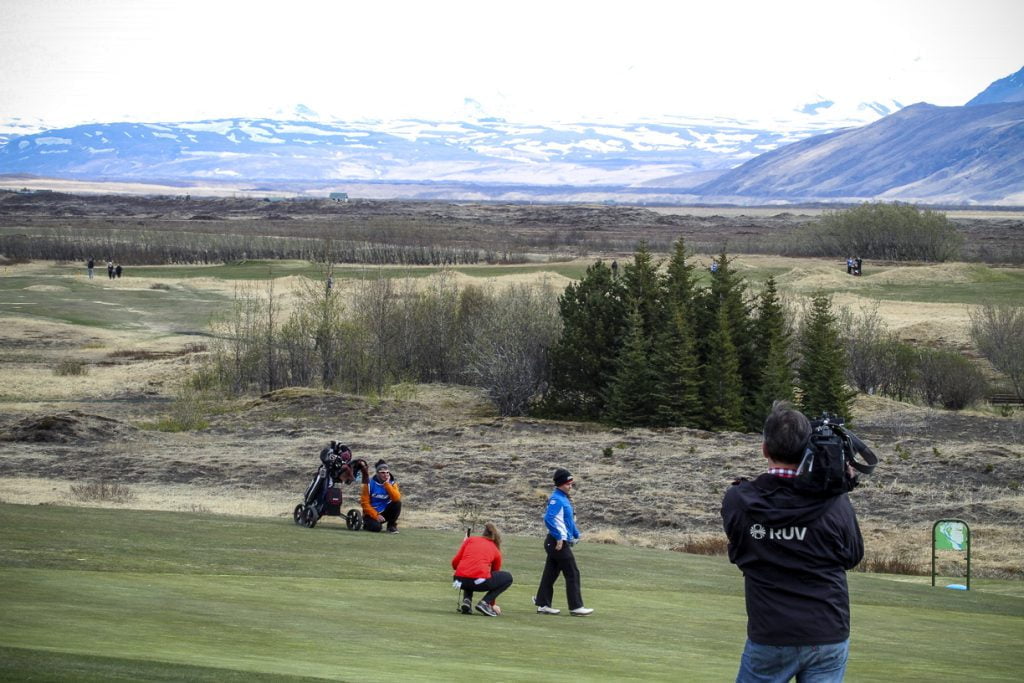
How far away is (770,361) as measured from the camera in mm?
54594

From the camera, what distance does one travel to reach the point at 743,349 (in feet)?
189

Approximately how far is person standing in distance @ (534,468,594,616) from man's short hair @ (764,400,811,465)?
8.63 m

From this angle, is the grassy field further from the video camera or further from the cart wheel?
the video camera

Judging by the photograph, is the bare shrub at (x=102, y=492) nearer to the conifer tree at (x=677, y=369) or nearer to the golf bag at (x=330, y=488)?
the golf bag at (x=330, y=488)

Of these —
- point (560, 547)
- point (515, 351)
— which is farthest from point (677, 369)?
point (560, 547)

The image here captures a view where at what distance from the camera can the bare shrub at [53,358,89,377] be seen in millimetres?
69938

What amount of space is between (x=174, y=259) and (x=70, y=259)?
11.2 meters

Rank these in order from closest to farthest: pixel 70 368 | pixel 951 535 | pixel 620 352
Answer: pixel 951 535 → pixel 620 352 → pixel 70 368

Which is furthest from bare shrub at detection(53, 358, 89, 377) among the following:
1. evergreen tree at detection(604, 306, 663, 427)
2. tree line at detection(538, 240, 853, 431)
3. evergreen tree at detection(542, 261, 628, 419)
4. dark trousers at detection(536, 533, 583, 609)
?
dark trousers at detection(536, 533, 583, 609)

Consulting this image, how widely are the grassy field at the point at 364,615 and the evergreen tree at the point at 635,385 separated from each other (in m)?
30.3

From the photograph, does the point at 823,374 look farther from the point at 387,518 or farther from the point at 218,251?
the point at 218,251

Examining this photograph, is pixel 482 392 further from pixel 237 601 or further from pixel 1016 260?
pixel 1016 260

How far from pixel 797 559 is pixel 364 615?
894 cm

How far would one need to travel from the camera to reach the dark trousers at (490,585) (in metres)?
16.4
